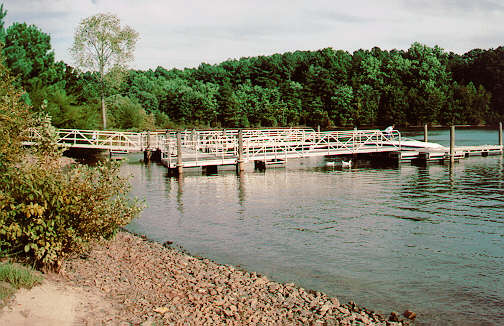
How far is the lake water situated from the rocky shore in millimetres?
865

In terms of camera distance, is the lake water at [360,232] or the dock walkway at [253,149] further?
the dock walkway at [253,149]

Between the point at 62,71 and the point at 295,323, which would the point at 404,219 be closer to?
the point at 295,323

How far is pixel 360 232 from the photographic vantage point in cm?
1683

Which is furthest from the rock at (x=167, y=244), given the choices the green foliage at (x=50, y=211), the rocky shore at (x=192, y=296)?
the green foliage at (x=50, y=211)

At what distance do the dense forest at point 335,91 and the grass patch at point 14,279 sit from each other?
2747 inches

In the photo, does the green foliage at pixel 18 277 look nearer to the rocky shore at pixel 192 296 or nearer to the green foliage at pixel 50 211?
the green foliage at pixel 50 211

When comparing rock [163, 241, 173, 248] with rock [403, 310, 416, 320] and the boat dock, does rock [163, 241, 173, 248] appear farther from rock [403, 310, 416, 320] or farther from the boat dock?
the boat dock

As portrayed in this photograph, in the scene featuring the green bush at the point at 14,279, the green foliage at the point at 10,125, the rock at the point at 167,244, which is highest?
the green foliage at the point at 10,125

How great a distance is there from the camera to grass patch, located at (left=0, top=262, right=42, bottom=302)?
8.25 m

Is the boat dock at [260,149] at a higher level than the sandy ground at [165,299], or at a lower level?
higher

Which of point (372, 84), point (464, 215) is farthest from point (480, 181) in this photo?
point (372, 84)

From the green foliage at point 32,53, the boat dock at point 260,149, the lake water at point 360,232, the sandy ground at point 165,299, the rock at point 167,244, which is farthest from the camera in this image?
the green foliage at point 32,53

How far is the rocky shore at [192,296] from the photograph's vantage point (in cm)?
871

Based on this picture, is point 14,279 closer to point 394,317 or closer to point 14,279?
point 14,279
